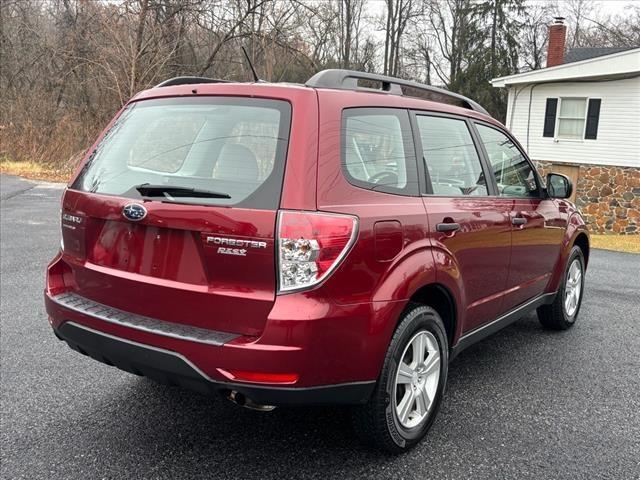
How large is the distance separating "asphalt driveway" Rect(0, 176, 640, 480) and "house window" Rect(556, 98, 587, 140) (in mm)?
18822

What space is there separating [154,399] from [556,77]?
21.2 metres

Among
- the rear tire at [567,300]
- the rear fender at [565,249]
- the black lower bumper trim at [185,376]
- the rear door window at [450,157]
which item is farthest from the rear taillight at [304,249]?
the rear tire at [567,300]

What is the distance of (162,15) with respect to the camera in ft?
66.9

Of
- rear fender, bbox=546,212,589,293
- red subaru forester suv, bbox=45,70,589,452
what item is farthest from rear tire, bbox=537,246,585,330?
red subaru forester suv, bbox=45,70,589,452

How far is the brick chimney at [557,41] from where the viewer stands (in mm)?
24594

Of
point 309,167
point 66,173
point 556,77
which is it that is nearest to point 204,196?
point 309,167

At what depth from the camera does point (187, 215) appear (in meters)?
2.51

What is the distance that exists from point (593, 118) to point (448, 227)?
809 inches

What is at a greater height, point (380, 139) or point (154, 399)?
point (380, 139)

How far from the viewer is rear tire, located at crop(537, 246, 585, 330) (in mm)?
5023

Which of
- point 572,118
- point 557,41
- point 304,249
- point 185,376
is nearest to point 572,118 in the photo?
point 572,118

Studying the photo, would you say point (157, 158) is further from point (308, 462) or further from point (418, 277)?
point (308, 462)

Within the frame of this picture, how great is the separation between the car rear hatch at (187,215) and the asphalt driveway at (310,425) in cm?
78

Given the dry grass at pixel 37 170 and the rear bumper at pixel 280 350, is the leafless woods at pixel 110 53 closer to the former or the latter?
the dry grass at pixel 37 170
